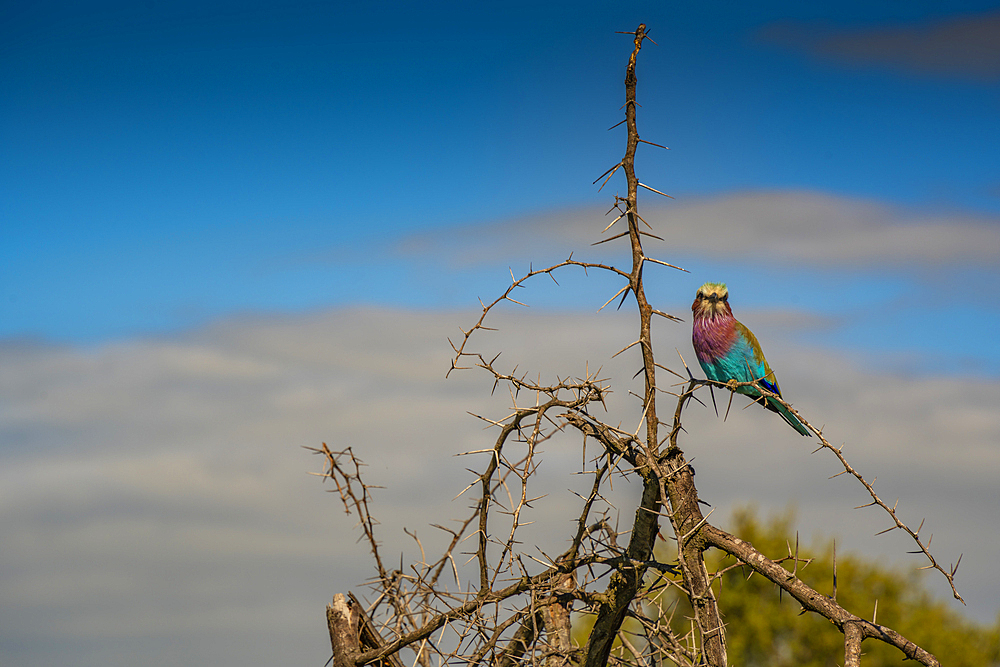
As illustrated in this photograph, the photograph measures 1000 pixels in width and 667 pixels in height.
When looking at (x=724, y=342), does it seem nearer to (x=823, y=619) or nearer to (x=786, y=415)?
(x=786, y=415)

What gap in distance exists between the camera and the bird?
5398 millimetres

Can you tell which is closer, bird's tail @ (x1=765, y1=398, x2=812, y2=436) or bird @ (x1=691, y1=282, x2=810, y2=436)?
bird's tail @ (x1=765, y1=398, x2=812, y2=436)

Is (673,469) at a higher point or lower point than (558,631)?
higher

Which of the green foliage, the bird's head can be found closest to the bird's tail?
the bird's head

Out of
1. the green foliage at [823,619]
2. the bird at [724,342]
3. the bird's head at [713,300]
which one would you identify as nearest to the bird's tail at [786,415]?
the bird at [724,342]

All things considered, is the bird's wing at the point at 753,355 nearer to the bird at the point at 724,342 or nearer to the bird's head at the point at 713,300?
the bird at the point at 724,342

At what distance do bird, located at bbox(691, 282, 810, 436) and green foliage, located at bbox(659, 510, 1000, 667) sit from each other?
12.9 m

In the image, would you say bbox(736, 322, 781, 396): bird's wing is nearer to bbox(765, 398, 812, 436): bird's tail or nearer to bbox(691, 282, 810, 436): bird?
bbox(691, 282, 810, 436): bird

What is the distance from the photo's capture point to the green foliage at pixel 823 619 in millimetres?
18703

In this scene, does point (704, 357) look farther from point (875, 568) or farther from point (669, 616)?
point (875, 568)

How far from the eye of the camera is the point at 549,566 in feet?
12.8

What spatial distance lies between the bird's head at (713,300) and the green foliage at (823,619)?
42.6 ft

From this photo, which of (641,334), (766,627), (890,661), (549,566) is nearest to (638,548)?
(549,566)

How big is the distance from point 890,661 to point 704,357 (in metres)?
17.7
